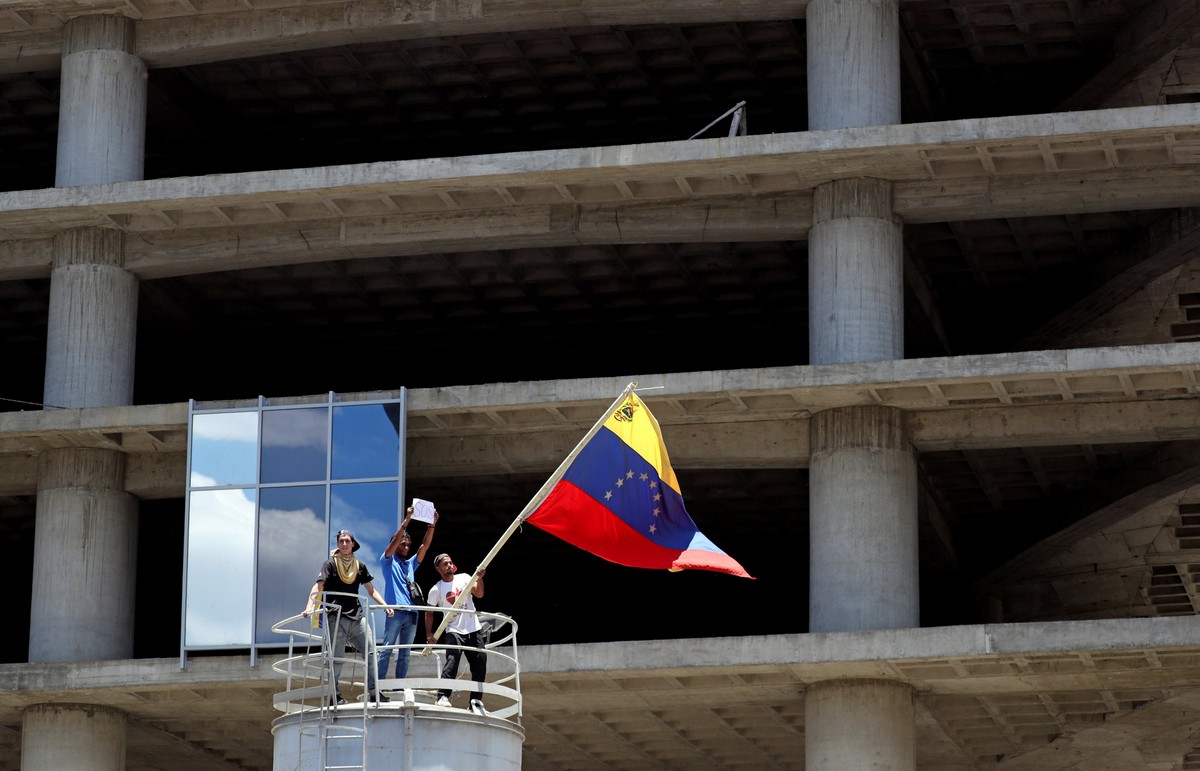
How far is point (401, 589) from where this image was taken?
84.0ft

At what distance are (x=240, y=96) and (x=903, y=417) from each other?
17005 millimetres

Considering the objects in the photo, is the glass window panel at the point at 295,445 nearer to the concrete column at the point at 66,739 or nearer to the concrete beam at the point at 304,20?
the concrete column at the point at 66,739

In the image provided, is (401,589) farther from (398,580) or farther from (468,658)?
(468,658)

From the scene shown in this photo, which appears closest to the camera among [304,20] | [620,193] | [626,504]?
[626,504]

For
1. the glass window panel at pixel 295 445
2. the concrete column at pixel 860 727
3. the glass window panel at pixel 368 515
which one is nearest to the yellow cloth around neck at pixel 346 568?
the glass window panel at pixel 368 515

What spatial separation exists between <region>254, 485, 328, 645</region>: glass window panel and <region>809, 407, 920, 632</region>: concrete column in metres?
8.74

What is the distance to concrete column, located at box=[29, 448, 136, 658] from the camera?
117 feet

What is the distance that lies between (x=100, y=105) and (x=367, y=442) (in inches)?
353

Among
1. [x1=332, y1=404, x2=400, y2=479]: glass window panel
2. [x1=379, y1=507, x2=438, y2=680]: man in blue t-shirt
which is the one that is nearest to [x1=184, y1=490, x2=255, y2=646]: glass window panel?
[x1=332, y1=404, x2=400, y2=479]: glass window panel

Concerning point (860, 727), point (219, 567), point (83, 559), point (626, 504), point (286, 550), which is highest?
point (626, 504)

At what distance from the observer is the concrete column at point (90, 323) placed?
37.1m

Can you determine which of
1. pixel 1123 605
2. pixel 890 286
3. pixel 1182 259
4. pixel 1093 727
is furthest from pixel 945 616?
pixel 890 286

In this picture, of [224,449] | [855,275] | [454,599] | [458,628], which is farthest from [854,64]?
[458,628]

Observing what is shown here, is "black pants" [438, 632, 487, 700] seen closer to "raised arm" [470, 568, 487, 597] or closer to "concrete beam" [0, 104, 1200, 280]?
"raised arm" [470, 568, 487, 597]
